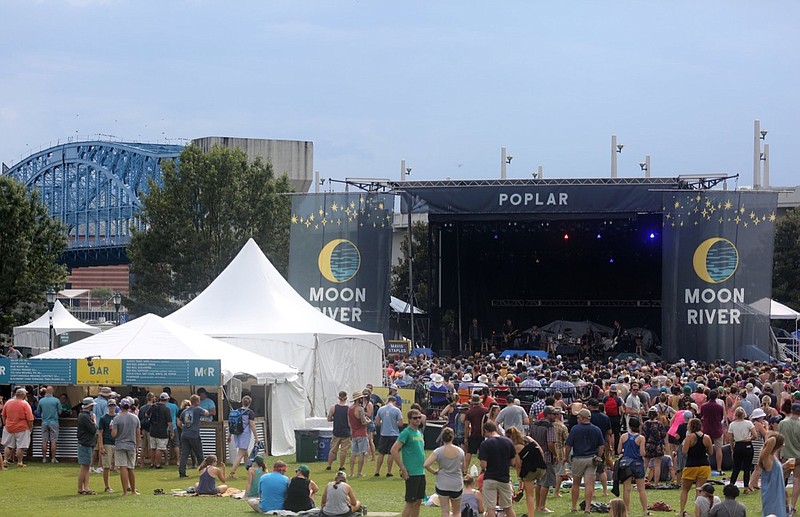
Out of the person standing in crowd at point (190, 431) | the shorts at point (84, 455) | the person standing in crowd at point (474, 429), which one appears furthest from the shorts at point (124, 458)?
the person standing in crowd at point (474, 429)

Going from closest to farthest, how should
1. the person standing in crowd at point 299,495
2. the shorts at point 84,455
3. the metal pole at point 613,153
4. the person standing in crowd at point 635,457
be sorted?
the person standing in crowd at point 635,457
the person standing in crowd at point 299,495
the shorts at point 84,455
the metal pole at point 613,153

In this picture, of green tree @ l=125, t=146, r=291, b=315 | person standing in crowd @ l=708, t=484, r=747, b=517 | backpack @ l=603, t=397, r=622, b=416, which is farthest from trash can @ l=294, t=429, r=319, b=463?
green tree @ l=125, t=146, r=291, b=315

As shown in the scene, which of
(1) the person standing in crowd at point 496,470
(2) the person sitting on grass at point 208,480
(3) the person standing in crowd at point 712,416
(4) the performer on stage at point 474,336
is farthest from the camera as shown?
(4) the performer on stage at point 474,336

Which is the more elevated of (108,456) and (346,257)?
(346,257)

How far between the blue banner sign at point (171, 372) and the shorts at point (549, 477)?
6853mm

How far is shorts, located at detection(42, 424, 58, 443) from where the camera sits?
1914cm

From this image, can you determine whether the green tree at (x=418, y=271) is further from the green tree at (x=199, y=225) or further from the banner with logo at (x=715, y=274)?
the banner with logo at (x=715, y=274)

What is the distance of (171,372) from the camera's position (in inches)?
757

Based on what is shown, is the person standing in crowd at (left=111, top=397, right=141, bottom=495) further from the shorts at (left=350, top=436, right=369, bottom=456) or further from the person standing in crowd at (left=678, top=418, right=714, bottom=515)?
the person standing in crowd at (left=678, top=418, right=714, bottom=515)

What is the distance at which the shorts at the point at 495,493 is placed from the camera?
38.9ft

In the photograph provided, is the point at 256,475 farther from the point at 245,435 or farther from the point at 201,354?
the point at 201,354

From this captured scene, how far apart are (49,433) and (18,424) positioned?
730 mm

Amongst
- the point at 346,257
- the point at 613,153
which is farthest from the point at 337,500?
the point at 613,153

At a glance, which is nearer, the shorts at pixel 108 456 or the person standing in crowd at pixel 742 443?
the person standing in crowd at pixel 742 443
